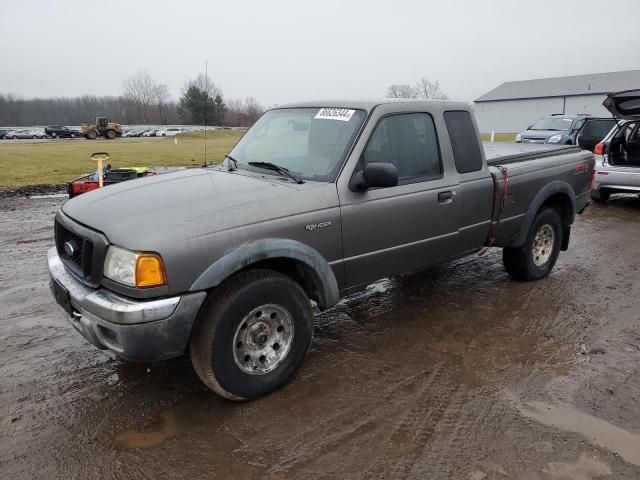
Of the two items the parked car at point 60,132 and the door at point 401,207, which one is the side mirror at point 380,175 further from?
the parked car at point 60,132

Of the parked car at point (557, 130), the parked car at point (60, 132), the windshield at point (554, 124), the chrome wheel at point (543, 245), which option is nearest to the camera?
the chrome wheel at point (543, 245)

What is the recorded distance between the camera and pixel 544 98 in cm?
6538

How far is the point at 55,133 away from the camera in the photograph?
53938 mm

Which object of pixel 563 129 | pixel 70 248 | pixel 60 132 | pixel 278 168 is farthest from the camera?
pixel 60 132

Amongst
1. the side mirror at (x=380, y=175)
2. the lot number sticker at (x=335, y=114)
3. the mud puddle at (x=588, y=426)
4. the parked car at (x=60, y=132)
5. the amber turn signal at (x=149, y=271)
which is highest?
the parked car at (x=60, y=132)

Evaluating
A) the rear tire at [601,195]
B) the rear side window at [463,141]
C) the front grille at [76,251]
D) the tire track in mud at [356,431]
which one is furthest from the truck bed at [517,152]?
the rear tire at [601,195]

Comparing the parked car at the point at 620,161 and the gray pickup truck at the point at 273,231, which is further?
the parked car at the point at 620,161

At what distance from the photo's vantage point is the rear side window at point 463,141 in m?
4.46

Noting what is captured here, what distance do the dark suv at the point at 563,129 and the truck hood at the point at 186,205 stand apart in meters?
14.4

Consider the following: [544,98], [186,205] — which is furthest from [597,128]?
[544,98]

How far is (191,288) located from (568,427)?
7.98 ft

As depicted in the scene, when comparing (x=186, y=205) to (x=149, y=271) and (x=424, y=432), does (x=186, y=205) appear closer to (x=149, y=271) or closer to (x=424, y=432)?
(x=149, y=271)

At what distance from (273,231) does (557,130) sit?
1704 centimetres

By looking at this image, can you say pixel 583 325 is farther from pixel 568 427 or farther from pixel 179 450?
pixel 179 450
